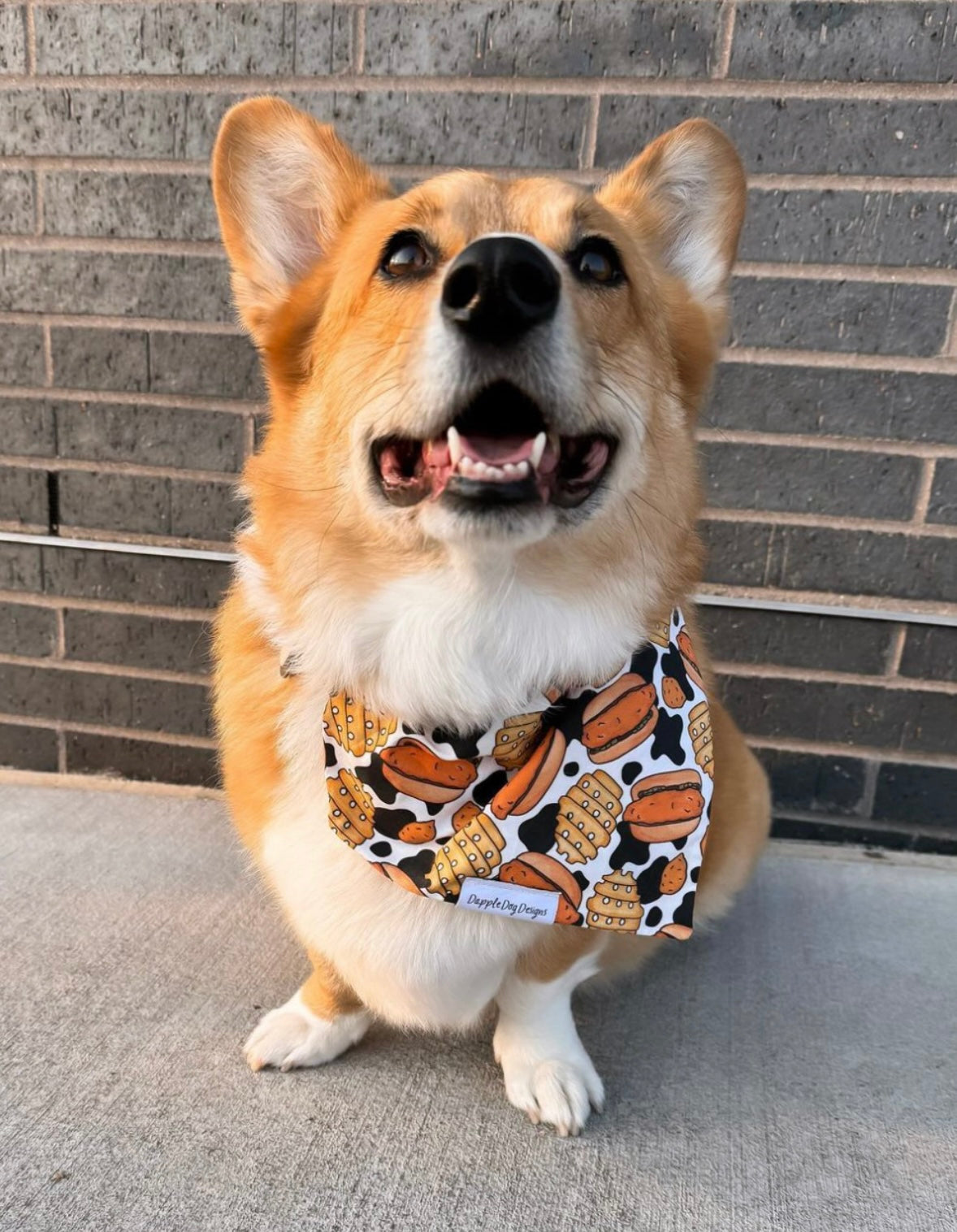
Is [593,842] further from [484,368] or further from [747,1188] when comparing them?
[484,368]

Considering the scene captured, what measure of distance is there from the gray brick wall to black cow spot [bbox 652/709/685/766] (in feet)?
3.18

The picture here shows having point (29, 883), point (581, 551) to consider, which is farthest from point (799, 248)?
point (29, 883)

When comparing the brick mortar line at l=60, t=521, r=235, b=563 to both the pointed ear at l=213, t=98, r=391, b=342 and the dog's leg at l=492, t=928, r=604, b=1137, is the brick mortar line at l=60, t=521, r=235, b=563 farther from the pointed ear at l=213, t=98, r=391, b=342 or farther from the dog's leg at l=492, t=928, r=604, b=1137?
the dog's leg at l=492, t=928, r=604, b=1137

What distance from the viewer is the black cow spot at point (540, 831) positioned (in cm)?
134

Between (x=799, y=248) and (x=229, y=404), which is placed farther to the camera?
(x=229, y=404)

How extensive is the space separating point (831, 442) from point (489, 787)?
141 centimetres

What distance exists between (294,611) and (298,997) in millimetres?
750

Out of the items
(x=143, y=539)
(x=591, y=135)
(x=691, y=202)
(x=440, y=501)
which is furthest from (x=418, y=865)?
(x=591, y=135)

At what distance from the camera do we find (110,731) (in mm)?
2609

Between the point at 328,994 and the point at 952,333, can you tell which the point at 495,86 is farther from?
the point at 328,994

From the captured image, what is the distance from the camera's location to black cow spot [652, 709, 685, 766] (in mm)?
1408

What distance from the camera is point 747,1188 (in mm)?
1326

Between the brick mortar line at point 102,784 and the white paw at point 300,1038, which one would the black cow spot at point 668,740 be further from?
the brick mortar line at point 102,784

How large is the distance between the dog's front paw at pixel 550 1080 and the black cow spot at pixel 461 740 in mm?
544
